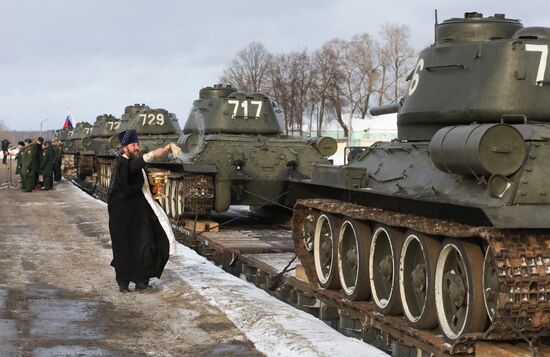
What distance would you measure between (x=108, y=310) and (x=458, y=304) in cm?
387

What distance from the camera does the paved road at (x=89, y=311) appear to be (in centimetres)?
752

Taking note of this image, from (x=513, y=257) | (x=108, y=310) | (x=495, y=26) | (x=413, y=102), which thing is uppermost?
(x=495, y=26)

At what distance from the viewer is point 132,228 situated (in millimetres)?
10000

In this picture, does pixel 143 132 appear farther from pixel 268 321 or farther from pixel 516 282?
pixel 516 282

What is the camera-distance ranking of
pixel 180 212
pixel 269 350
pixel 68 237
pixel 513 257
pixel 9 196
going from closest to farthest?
pixel 513 257, pixel 269 350, pixel 68 237, pixel 180 212, pixel 9 196

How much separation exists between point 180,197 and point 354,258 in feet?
26.6

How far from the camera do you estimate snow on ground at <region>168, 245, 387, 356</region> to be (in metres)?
7.33

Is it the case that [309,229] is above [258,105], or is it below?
below

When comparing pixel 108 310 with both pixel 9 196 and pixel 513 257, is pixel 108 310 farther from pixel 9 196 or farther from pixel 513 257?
pixel 9 196

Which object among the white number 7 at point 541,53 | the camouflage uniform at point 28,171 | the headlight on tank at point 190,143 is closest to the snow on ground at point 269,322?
the white number 7 at point 541,53

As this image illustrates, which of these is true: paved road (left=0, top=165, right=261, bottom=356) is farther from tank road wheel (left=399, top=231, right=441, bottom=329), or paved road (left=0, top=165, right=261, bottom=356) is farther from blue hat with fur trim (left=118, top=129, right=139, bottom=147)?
blue hat with fur trim (left=118, top=129, right=139, bottom=147)

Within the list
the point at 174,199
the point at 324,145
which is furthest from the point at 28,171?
the point at 324,145

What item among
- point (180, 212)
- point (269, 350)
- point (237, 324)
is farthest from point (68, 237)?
point (269, 350)

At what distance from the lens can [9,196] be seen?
2608 centimetres
